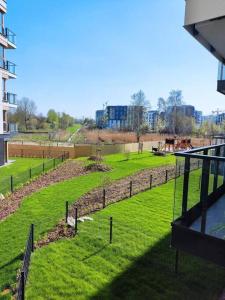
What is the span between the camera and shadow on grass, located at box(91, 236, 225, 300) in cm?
724

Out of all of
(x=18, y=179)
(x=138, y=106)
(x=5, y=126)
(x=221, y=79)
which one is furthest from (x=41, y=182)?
(x=138, y=106)

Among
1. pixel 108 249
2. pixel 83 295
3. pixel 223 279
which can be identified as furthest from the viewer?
pixel 108 249

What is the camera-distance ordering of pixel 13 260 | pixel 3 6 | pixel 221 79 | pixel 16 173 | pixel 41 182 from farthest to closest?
pixel 3 6
pixel 16 173
pixel 41 182
pixel 221 79
pixel 13 260

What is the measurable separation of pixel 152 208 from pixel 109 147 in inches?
815

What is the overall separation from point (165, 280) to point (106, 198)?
777 centimetres

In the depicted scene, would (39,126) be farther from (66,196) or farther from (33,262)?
(33,262)

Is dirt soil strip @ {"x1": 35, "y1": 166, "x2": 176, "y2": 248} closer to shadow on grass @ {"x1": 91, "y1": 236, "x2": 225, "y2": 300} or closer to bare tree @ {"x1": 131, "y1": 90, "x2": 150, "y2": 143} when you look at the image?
shadow on grass @ {"x1": 91, "y1": 236, "x2": 225, "y2": 300}

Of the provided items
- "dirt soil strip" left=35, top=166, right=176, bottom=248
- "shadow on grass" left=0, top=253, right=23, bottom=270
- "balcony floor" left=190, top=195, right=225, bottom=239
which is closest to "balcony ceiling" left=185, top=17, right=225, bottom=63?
"balcony floor" left=190, top=195, right=225, bottom=239

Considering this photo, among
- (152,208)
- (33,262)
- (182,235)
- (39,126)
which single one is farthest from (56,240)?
(39,126)

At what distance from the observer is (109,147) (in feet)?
111

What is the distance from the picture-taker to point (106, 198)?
1537cm

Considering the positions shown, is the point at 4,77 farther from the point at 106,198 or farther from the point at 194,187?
the point at 194,187

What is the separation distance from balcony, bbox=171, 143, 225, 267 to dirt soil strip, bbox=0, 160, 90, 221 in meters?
9.76

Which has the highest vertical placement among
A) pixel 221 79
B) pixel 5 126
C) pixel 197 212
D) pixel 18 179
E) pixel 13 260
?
pixel 221 79
